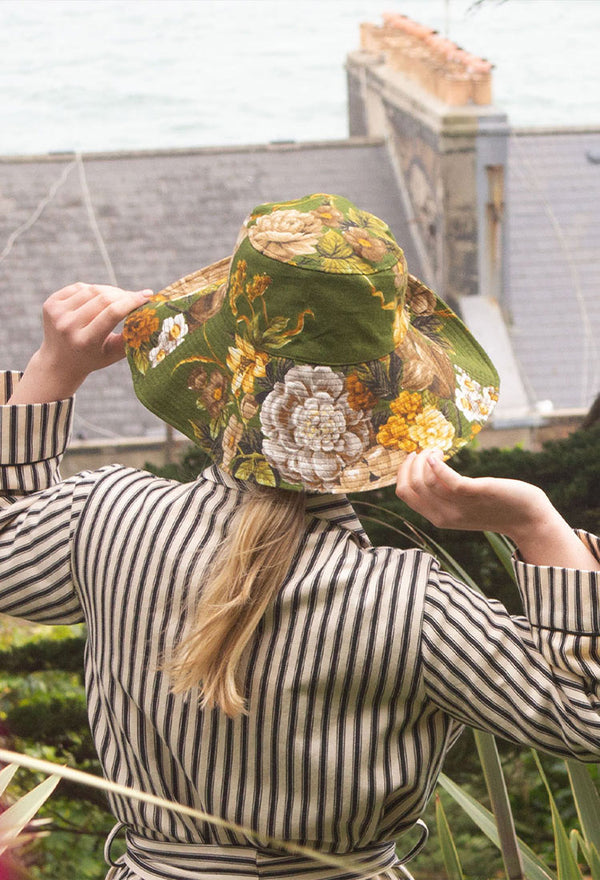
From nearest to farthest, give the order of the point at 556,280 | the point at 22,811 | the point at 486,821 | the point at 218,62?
the point at 22,811 < the point at 486,821 < the point at 218,62 < the point at 556,280

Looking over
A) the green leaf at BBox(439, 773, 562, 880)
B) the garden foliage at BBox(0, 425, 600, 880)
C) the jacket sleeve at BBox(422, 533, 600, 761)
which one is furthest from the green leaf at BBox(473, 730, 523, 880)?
the garden foliage at BBox(0, 425, 600, 880)

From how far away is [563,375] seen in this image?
2381mm

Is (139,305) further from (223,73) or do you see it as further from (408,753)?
(223,73)

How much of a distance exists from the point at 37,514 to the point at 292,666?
29 centimetres

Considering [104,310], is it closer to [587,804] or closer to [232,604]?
[232,604]

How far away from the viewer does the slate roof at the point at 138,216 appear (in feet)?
7.42

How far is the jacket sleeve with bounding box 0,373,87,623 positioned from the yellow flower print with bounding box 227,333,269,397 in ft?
0.62

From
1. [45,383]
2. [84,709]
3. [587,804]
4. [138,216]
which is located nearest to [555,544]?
[45,383]

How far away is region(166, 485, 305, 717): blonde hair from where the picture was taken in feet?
2.57

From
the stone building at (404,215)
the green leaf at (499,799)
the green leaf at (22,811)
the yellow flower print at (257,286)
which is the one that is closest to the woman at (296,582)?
the yellow flower print at (257,286)

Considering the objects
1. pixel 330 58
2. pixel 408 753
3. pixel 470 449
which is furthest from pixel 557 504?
pixel 408 753

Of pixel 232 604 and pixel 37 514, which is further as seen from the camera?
pixel 37 514

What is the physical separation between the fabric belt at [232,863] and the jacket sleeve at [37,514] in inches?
9.5

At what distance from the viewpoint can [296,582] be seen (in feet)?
2.64
